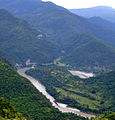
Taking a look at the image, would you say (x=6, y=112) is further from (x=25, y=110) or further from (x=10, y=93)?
(x=10, y=93)

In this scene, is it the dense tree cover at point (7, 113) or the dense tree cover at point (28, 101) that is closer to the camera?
the dense tree cover at point (7, 113)

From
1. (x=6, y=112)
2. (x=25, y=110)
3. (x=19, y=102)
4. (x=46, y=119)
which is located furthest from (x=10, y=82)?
(x=6, y=112)

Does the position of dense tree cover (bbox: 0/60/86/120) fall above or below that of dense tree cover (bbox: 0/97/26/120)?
below

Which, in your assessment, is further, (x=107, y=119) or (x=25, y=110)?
(x=25, y=110)

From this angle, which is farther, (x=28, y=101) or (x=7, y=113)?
(x=28, y=101)

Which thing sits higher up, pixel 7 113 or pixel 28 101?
pixel 7 113

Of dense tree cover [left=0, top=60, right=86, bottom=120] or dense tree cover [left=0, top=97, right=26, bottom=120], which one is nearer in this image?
dense tree cover [left=0, top=97, right=26, bottom=120]

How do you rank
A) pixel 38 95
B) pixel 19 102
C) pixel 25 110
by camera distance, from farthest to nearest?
pixel 38 95 < pixel 19 102 < pixel 25 110

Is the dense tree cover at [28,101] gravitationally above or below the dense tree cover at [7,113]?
below
